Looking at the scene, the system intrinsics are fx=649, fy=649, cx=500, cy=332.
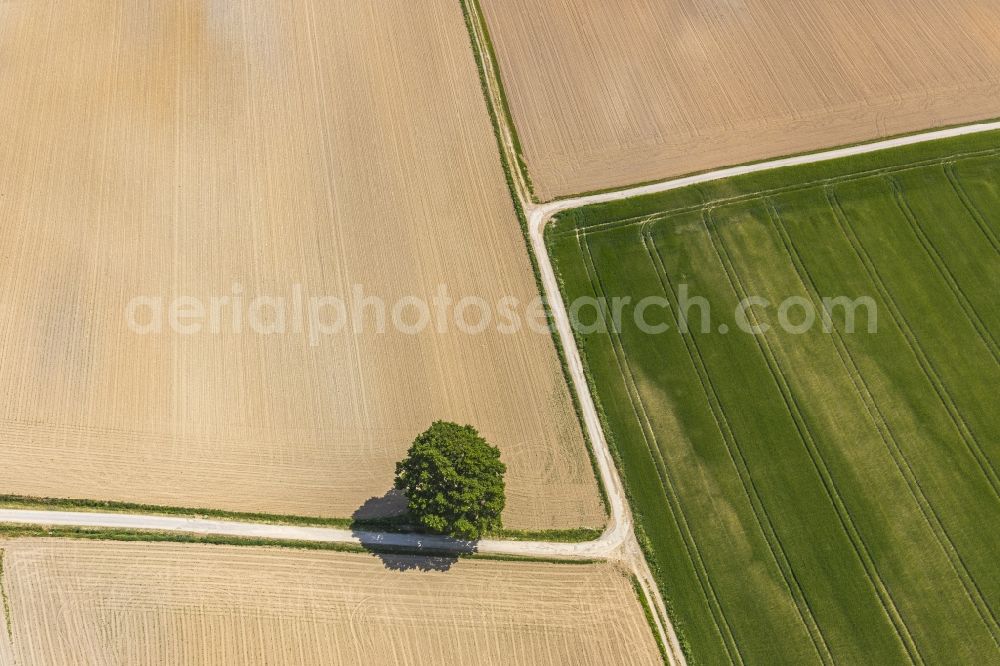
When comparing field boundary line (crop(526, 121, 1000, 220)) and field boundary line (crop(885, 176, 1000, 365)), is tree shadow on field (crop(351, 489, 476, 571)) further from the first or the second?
field boundary line (crop(885, 176, 1000, 365))

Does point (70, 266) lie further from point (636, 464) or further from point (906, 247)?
point (906, 247)

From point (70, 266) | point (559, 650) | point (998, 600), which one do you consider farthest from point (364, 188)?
point (998, 600)

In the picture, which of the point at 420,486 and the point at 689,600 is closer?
the point at 420,486

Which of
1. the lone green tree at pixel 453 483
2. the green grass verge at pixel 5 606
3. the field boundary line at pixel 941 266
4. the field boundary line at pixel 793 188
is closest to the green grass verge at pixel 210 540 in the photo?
the green grass verge at pixel 5 606

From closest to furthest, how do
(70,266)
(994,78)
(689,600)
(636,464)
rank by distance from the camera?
(689,600) < (636,464) < (70,266) < (994,78)

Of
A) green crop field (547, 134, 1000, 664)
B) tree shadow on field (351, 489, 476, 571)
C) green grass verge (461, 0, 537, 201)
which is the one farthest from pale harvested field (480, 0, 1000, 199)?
tree shadow on field (351, 489, 476, 571)

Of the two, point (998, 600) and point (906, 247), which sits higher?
point (906, 247)

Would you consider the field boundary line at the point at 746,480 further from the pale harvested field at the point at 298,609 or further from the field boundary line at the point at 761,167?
the pale harvested field at the point at 298,609
